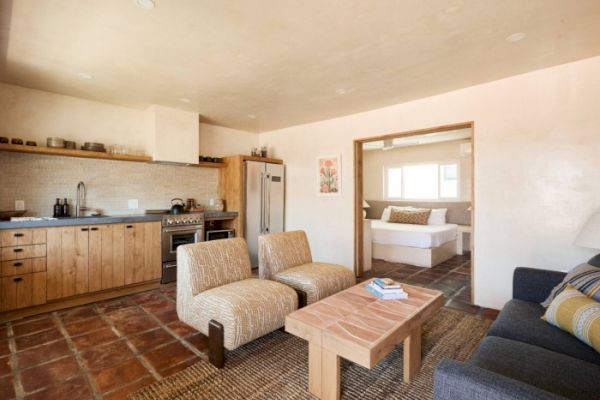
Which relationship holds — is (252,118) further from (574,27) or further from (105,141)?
(574,27)

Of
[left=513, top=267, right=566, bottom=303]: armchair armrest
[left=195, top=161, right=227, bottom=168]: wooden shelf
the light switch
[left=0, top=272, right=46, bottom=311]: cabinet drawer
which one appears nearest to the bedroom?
[left=513, top=267, right=566, bottom=303]: armchair armrest

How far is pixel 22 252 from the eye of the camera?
304 cm

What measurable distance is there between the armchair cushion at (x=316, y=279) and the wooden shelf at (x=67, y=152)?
2.68 metres

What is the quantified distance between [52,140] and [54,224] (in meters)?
1.08

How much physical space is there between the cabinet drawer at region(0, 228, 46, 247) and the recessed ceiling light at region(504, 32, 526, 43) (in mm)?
4772

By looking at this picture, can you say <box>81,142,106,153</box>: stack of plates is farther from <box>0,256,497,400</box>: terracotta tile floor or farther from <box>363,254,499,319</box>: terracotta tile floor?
<box>363,254,499,319</box>: terracotta tile floor

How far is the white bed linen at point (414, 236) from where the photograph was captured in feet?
16.8

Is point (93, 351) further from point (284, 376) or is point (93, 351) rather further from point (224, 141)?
point (224, 141)

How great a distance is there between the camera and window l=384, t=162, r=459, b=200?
687 centimetres

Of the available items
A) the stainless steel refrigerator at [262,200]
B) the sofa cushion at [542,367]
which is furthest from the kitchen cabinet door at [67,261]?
the sofa cushion at [542,367]

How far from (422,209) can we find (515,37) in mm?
4625

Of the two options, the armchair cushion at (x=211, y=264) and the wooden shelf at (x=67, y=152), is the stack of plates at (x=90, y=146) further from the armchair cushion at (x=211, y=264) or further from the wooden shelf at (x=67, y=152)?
the armchair cushion at (x=211, y=264)

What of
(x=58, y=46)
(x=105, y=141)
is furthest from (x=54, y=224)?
(x=58, y=46)

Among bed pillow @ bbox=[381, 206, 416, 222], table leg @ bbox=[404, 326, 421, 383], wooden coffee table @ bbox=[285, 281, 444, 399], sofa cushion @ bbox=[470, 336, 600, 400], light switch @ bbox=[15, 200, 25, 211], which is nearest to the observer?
sofa cushion @ bbox=[470, 336, 600, 400]
